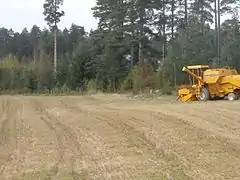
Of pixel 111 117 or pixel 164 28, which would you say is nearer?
pixel 111 117

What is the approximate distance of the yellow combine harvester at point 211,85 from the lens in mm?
27609

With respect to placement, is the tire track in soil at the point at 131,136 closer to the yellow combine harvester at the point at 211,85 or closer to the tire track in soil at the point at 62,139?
the tire track in soil at the point at 62,139

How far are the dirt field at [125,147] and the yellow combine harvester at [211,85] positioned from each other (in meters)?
8.55

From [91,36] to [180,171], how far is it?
163 ft

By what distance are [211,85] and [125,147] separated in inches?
674

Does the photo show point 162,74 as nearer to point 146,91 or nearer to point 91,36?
point 146,91

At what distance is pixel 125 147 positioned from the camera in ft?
40.1

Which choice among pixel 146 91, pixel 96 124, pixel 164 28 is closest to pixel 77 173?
pixel 96 124

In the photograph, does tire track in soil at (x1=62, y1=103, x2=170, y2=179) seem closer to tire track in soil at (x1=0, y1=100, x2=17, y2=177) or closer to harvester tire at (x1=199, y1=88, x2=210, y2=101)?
tire track in soil at (x1=0, y1=100, x2=17, y2=177)

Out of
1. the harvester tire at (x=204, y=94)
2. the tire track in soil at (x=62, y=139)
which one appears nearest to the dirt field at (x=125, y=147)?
the tire track in soil at (x=62, y=139)

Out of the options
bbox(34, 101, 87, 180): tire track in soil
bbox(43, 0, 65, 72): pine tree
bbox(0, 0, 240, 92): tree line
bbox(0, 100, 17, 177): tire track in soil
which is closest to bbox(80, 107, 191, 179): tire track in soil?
bbox(34, 101, 87, 180): tire track in soil

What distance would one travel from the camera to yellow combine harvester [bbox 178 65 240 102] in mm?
27609

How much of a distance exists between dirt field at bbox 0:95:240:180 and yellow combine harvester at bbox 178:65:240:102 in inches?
337

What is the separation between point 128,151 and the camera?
38.1ft
